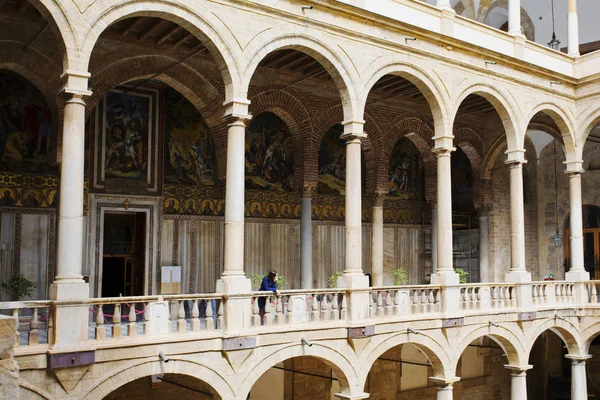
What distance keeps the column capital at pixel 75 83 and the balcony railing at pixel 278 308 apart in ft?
9.19

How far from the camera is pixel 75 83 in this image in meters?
8.80

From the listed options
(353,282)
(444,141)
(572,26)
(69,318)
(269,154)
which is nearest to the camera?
(69,318)

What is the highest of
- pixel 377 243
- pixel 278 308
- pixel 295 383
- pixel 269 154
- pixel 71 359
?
Result: pixel 269 154

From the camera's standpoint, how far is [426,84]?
1301cm

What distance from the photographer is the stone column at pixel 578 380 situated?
1540 centimetres

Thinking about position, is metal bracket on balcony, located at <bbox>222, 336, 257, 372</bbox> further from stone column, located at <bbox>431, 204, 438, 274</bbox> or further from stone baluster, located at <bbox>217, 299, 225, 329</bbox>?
stone column, located at <bbox>431, 204, 438, 274</bbox>

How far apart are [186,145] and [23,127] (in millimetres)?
3441

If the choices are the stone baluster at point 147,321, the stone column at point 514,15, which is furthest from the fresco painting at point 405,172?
the stone baluster at point 147,321

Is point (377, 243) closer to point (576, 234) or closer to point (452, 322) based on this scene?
point (452, 322)

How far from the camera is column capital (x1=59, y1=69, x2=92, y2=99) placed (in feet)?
28.7

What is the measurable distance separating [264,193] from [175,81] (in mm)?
3741

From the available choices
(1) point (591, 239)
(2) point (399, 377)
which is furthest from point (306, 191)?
A: (1) point (591, 239)

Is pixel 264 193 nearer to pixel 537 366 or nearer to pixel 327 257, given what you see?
pixel 327 257

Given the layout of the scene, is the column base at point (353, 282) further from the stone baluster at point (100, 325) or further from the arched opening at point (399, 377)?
the arched opening at point (399, 377)
